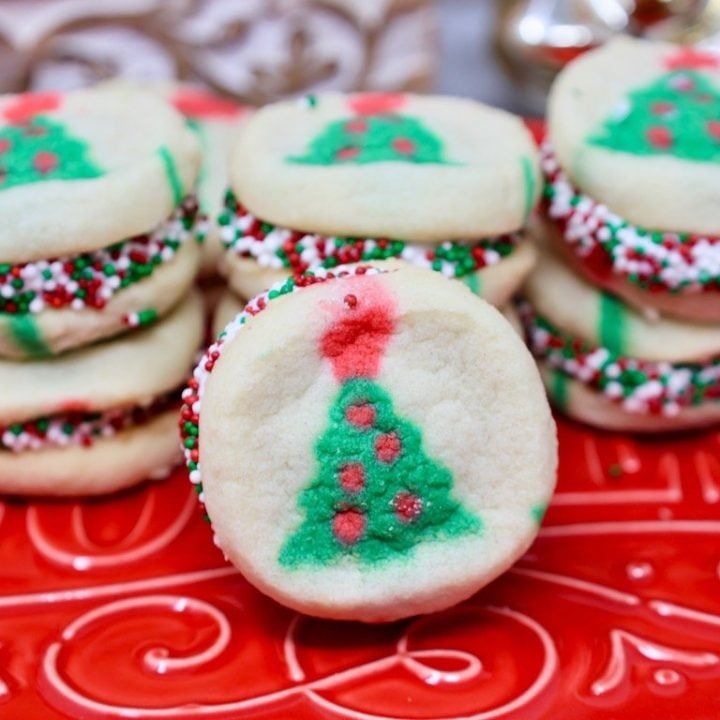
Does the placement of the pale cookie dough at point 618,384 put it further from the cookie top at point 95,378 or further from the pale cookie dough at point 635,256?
the cookie top at point 95,378

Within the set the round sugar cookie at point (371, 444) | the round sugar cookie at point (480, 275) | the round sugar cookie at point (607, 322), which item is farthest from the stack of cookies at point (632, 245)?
the round sugar cookie at point (371, 444)

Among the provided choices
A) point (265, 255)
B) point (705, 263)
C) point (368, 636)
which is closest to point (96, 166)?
point (265, 255)

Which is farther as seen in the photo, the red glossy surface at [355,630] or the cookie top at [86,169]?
the cookie top at [86,169]

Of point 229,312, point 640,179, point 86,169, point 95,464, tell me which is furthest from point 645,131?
point 95,464

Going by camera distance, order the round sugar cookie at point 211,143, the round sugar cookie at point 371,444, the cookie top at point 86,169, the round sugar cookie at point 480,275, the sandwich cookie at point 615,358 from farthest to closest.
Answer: the round sugar cookie at point 211,143 < the sandwich cookie at point 615,358 < the round sugar cookie at point 480,275 < the cookie top at point 86,169 < the round sugar cookie at point 371,444

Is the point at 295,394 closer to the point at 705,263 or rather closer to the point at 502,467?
the point at 502,467

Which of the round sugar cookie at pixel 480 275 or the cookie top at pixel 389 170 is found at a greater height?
the cookie top at pixel 389 170
